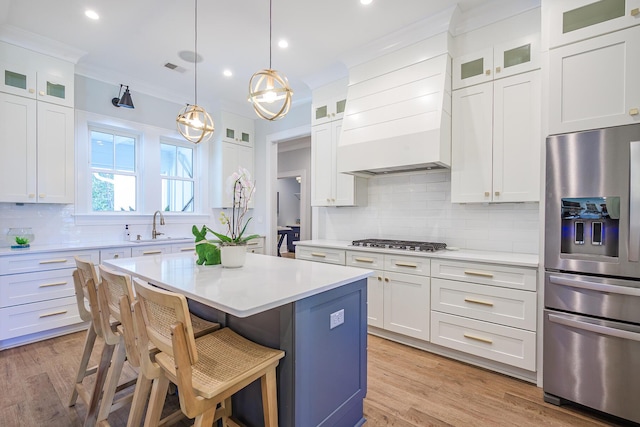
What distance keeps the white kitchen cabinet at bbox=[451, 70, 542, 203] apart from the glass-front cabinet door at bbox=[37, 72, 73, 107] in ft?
13.4

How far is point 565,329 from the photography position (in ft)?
6.66

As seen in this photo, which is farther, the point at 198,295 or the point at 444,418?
the point at 444,418

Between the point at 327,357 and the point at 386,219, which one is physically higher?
the point at 386,219

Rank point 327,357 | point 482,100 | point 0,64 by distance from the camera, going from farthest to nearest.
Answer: point 0,64
point 482,100
point 327,357

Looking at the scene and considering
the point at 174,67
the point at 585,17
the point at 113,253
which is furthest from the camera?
the point at 174,67

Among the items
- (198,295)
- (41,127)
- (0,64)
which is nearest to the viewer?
(198,295)

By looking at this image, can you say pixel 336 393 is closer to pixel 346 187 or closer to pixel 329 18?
pixel 346 187

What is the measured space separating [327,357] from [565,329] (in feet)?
5.39

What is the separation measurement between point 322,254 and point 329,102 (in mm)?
1898

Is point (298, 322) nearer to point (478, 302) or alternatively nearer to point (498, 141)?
point (478, 302)

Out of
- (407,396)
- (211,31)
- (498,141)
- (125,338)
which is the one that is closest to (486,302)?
(407,396)

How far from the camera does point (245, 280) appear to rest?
1639mm

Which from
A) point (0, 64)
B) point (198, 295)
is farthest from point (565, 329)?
point (0, 64)

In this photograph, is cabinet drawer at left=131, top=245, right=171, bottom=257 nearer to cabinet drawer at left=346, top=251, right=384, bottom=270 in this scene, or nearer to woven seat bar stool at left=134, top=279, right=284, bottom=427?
cabinet drawer at left=346, top=251, right=384, bottom=270
